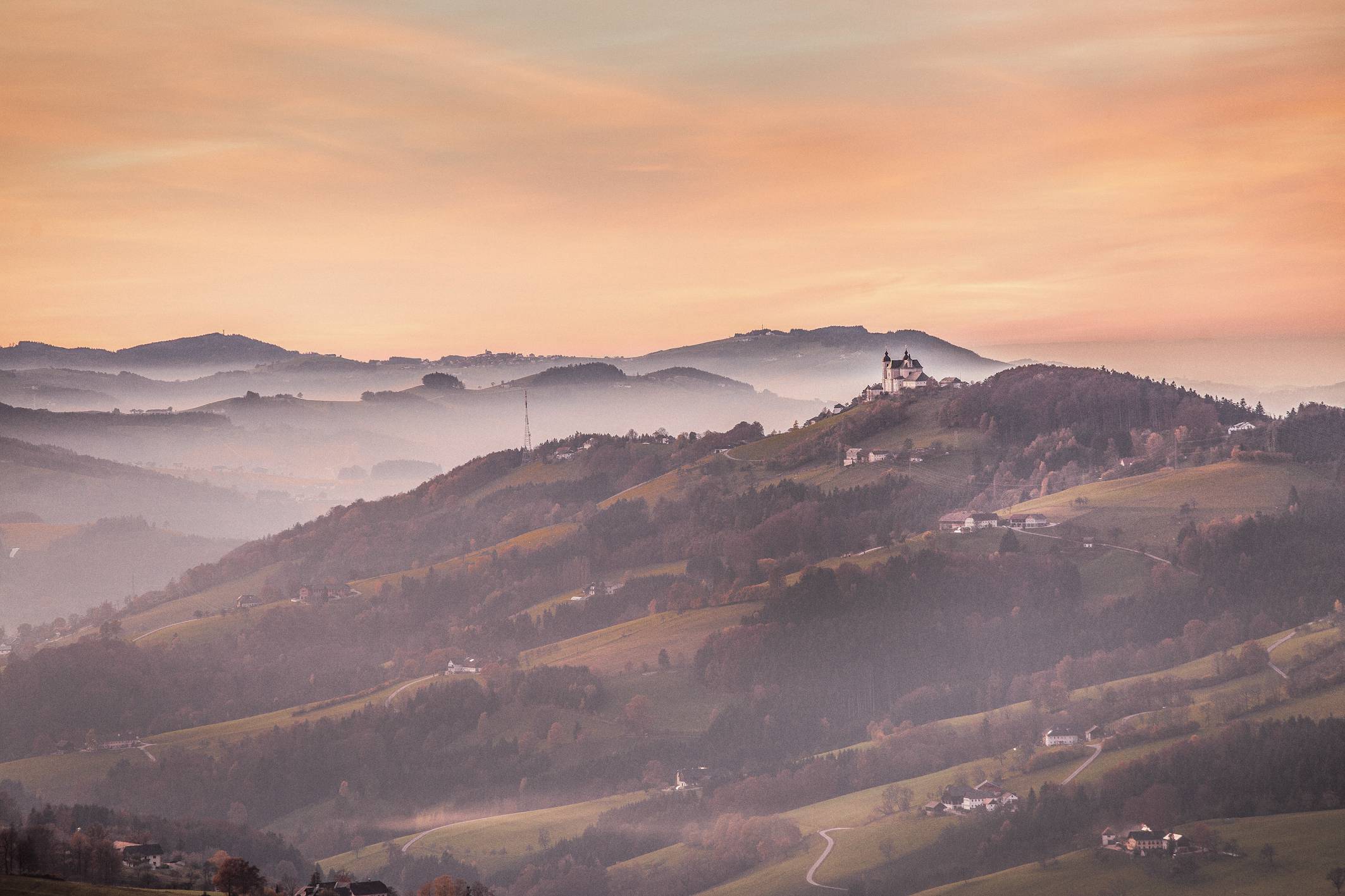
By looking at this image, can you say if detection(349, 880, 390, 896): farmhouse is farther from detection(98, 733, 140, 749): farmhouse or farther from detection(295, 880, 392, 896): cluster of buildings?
detection(98, 733, 140, 749): farmhouse

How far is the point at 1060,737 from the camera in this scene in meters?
122

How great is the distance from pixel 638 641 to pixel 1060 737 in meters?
57.9

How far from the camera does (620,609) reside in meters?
188

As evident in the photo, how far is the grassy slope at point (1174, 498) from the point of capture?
16538 centimetres

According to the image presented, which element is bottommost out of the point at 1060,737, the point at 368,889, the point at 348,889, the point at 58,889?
the point at 1060,737

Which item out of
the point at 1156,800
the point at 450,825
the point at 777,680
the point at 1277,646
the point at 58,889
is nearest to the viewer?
the point at 58,889

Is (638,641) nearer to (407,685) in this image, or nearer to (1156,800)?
(407,685)

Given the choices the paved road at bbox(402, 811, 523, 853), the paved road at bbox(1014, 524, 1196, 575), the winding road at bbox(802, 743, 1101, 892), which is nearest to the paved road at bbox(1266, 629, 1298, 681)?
the paved road at bbox(1014, 524, 1196, 575)

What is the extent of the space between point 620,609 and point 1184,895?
10573 cm

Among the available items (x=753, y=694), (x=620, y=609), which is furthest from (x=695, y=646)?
(x=620, y=609)

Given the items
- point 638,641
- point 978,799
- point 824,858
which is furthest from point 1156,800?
point 638,641

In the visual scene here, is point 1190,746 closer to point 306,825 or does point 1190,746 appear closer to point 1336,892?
point 1336,892

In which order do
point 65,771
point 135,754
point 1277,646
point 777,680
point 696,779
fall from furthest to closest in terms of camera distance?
point 135,754 < point 777,680 < point 65,771 < point 1277,646 < point 696,779

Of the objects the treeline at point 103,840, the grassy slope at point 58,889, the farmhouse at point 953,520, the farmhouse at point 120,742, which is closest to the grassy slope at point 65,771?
the farmhouse at point 120,742
